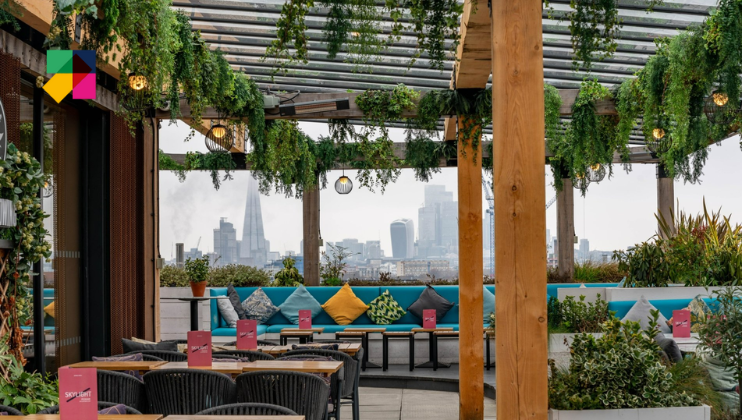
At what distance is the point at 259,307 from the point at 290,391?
21.9 ft

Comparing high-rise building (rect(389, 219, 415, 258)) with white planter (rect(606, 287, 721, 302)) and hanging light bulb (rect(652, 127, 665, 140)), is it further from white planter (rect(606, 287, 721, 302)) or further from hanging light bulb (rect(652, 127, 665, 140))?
hanging light bulb (rect(652, 127, 665, 140))

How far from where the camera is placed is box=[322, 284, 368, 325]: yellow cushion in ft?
35.2

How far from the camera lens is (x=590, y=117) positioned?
7484 millimetres

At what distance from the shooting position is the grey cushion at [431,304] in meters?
10.7

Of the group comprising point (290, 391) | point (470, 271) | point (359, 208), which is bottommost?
point (290, 391)

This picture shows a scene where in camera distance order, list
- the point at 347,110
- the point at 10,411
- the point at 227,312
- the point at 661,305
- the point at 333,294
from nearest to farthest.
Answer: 1. the point at 10,411
2. the point at 347,110
3. the point at 661,305
4. the point at 227,312
5. the point at 333,294

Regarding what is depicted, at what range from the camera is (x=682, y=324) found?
22.7 feet

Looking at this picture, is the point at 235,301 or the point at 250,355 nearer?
the point at 250,355

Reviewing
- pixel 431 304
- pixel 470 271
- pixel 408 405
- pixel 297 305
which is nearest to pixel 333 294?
pixel 297 305

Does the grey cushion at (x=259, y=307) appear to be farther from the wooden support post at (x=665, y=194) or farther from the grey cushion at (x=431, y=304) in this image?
the wooden support post at (x=665, y=194)

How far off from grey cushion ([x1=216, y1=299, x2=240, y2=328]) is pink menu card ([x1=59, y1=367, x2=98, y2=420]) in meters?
7.43

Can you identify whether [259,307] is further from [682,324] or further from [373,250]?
[682,324]

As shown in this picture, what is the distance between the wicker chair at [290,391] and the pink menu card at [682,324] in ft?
13.9

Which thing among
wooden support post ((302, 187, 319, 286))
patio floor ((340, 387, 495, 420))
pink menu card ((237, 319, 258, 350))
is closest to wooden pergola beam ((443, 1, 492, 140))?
pink menu card ((237, 319, 258, 350))
